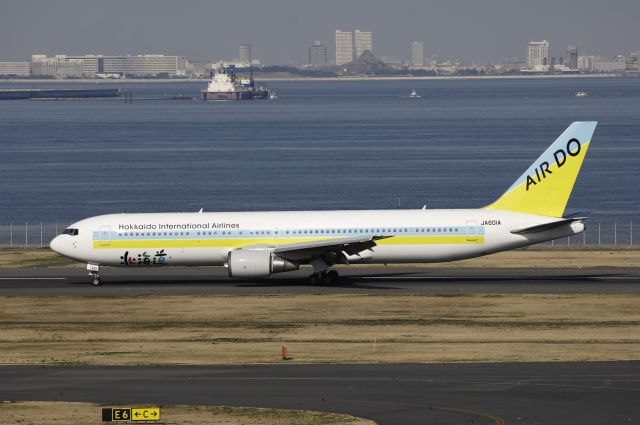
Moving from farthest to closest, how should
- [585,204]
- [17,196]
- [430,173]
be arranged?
[430,173] < [17,196] < [585,204]

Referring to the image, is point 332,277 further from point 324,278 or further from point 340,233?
point 340,233

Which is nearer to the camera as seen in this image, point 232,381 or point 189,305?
point 232,381

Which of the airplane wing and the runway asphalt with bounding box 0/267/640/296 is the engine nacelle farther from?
the runway asphalt with bounding box 0/267/640/296

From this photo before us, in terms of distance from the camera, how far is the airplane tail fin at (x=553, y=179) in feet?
202

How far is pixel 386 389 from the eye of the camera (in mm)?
34562

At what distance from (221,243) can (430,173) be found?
96.9 m

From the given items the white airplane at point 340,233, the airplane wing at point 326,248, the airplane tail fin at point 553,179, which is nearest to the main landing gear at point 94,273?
the white airplane at point 340,233

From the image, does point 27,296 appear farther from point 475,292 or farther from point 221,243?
point 475,292

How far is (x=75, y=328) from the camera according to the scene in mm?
48688

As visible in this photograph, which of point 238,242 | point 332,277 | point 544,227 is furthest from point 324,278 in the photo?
point 544,227

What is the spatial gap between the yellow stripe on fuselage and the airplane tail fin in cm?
324

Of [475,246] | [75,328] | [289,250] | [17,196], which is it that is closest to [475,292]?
[475,246]

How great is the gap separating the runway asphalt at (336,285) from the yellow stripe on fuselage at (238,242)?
220 centimetres

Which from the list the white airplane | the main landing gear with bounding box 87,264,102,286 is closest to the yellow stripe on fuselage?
the white airplane
